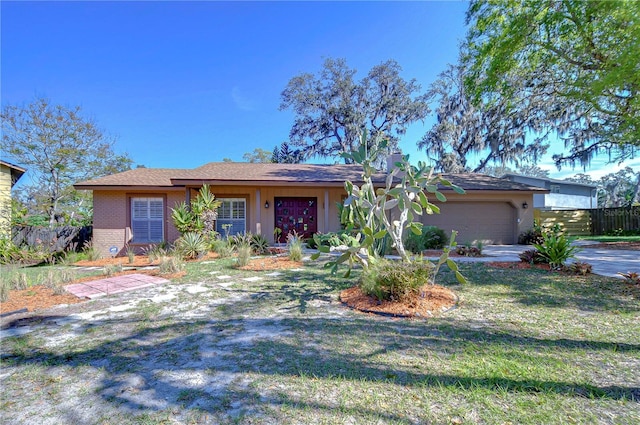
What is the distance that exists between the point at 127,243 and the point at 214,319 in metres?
9.61

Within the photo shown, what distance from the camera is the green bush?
9008 mm

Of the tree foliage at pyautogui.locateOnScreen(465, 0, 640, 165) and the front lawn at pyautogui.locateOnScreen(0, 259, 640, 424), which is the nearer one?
the front lawn at pyautogui.locateOnScreen(0, 259, 640, 424)

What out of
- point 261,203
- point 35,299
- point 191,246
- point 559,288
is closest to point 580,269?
point 559,288

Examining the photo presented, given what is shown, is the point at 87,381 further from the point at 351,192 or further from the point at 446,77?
the point at 446,77

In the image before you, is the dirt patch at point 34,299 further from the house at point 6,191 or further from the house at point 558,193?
the house at point 558,193

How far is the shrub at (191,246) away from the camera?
870 cm

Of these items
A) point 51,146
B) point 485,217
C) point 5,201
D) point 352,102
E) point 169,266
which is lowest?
point 169,266

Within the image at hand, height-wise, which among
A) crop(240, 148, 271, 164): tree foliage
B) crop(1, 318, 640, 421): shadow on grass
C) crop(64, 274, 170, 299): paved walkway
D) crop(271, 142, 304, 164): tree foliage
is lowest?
crop(1, 318, 640, 421): shadow on grass

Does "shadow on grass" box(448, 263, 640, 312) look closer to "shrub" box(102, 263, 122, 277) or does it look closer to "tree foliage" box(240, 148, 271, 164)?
"shrub" box(102, 263, 122, 277)

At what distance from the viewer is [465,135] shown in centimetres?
2208

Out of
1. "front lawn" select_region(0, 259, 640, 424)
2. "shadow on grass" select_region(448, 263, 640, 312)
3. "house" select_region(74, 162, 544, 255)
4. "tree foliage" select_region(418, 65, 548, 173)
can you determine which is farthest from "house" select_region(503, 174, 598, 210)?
"front lawn" select_region(0, 259, 640, 424)

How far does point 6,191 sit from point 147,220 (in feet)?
18.5

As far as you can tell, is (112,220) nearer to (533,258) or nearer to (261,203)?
(261,203)

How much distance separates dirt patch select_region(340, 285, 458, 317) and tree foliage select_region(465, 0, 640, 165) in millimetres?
7866
